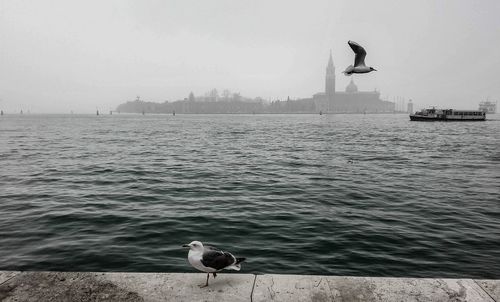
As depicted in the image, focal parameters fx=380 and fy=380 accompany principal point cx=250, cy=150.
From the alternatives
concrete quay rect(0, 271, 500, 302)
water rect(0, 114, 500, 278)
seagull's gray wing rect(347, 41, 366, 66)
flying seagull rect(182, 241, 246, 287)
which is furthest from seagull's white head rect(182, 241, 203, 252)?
seagull's gray wing rect(347, 41, 366, 66)

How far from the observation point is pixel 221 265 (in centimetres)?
545

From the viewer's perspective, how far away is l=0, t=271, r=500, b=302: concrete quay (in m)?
4.75

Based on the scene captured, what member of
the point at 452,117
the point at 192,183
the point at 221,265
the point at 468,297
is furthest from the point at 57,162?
the point at 452,117

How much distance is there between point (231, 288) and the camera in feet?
16.5

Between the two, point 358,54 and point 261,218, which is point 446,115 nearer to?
point 261,218

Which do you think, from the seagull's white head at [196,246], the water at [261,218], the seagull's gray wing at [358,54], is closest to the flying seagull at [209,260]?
the seagull's white head at [196,246]

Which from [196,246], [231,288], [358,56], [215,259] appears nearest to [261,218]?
[358,56]

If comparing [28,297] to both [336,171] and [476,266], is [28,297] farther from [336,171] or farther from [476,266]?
[336,171]

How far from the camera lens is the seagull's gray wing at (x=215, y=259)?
211 inches

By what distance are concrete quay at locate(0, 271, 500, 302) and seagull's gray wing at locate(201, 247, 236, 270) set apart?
0.67 feet

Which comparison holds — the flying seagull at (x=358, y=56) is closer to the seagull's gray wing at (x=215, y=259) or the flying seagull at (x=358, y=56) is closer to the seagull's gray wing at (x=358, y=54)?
the seagull's gray wing at (x=358, y=54)

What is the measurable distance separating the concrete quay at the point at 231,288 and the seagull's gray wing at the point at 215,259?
0.67 ft

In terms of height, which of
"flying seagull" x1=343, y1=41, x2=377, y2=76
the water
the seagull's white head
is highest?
"flying seagull" x1=343, y1=41, x2=377, y2=76

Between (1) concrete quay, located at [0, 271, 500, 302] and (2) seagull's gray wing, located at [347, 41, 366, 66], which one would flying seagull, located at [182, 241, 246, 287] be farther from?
(2) seagull's gray wing, located at [347, 41, 366, 66]
